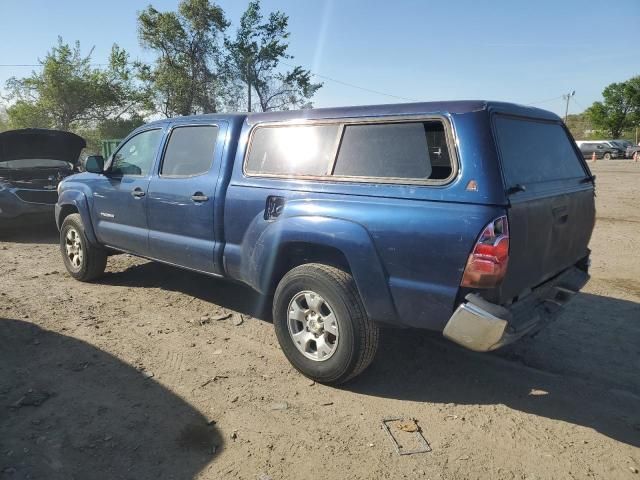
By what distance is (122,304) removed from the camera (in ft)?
16.2

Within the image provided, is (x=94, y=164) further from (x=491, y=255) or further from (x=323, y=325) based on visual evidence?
(x=491, y=255)

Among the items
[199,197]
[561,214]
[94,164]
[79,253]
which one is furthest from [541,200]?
[79,253]

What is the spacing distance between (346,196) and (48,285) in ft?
13.8

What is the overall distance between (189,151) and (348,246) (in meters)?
2.15

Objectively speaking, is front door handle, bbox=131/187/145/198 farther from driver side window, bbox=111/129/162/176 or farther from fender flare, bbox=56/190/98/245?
fender flare, bbox=56/190/98/245

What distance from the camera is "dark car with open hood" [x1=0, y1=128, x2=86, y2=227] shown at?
26.0 feet

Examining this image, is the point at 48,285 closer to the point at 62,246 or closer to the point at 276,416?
the point at 62,246

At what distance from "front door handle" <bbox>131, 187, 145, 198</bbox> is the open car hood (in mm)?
4682

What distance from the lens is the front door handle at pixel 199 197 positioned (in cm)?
406

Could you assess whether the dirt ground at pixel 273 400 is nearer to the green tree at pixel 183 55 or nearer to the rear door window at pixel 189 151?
the rear door window at pixel 189 151

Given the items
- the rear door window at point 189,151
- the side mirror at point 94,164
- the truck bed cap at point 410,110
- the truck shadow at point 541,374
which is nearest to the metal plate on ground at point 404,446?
the truck shadow at point 541,374

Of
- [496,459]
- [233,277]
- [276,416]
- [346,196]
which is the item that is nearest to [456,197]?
[346,196]

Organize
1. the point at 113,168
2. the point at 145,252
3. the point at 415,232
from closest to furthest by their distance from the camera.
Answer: the point at 415,232
the point at 145,252
the point at 113,168

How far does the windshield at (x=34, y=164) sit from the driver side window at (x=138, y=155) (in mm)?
4634
